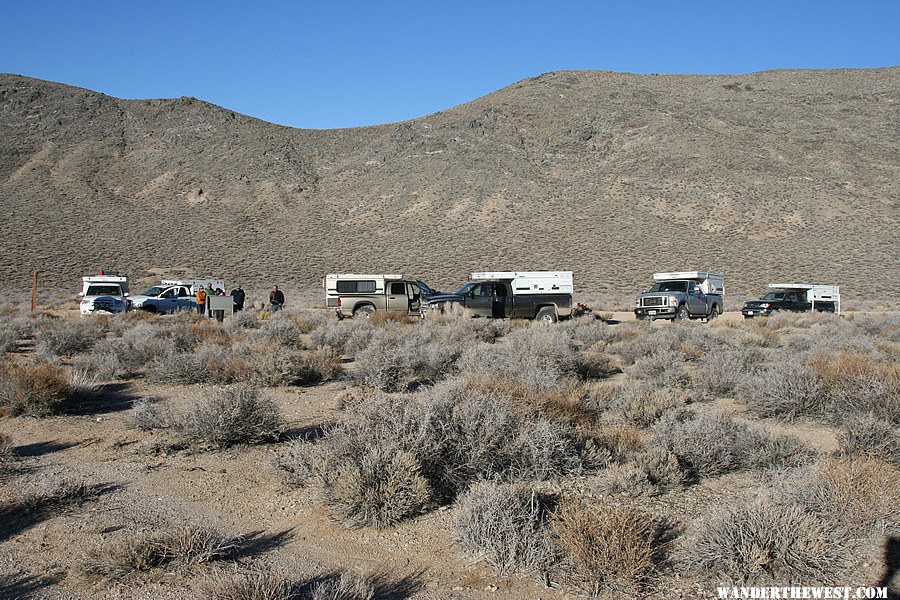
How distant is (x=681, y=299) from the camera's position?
27266 mm

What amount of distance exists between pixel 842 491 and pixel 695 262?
156 feet

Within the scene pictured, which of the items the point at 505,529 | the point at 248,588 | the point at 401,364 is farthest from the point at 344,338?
the point at 248,588

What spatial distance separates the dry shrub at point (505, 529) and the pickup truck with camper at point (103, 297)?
24.9 metres

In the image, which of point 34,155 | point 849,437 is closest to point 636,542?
point 849,437

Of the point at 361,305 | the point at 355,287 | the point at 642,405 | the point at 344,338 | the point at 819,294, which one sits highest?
the point at 355,287

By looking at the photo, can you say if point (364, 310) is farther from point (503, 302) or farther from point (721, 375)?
point (721, 375)

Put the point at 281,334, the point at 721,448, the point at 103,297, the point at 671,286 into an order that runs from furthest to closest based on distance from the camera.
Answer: the point at 671,286 < the point at 103,297 < the point at 281,334 < the point at 721,448

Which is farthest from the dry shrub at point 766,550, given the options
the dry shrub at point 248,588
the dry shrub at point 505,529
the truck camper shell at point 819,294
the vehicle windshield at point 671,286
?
the truck camper shell at point 819,294

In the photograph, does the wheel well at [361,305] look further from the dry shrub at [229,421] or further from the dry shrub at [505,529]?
the dry shrub at [505,529]

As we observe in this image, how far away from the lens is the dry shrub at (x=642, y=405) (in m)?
8.34

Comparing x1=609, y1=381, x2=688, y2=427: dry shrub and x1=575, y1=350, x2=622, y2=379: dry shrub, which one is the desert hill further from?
x1=609, y1=381, x2=688, y2=427: dry shrub

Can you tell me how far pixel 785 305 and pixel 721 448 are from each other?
26247mm

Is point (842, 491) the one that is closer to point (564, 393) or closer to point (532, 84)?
point (564, 393)

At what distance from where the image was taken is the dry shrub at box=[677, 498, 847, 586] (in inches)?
173
